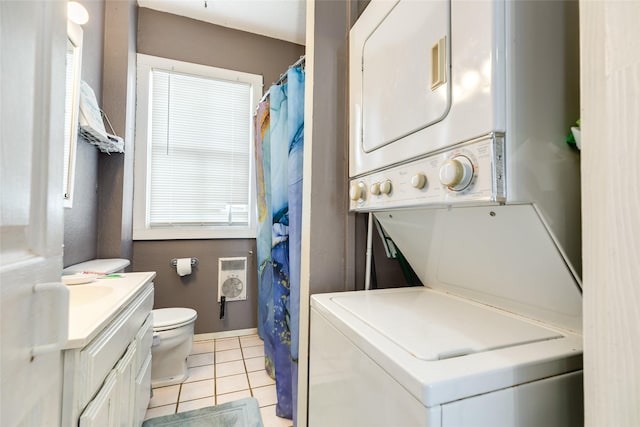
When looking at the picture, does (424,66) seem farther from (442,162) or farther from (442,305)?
(442,305)

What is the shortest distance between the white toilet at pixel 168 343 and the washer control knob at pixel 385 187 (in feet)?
5.69

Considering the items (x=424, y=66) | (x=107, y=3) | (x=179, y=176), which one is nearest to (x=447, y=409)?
(x=424, y=66)

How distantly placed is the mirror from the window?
2.87 ft

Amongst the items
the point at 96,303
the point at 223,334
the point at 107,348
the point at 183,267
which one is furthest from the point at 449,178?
the point at 223,334

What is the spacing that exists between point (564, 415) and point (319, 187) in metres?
0.98

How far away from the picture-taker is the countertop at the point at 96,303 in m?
0.84

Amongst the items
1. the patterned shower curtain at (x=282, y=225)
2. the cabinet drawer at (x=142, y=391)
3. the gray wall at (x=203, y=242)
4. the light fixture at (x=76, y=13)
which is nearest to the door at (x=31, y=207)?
the cabinet drawer at (x=142, y=391)

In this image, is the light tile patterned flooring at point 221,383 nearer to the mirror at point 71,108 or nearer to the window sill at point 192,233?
the window sill at point 192,233

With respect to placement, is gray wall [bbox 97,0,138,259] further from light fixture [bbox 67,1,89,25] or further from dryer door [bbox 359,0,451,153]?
dryer door [bbox 359,0,451,153]

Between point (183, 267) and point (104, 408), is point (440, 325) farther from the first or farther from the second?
point (183, 267)

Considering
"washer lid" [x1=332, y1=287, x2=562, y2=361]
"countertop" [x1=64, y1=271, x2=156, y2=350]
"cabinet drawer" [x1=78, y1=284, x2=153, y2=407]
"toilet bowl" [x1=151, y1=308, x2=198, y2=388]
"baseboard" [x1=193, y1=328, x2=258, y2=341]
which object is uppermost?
"washer lid" [x1=332, y1=287, x2=562, y2=361]

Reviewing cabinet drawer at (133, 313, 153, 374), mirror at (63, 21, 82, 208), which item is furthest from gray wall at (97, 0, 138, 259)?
cabinet drawer at (133, 313, 153, 374)

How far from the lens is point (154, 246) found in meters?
2.60

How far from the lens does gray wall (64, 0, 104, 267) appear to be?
1.84 m
